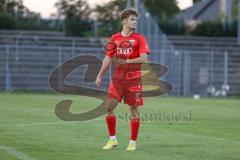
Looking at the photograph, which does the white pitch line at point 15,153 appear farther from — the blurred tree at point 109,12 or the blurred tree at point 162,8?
the blurred tree at point 162,8

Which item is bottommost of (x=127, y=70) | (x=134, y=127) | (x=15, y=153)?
(x=15, y=153)

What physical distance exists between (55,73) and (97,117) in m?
18.6

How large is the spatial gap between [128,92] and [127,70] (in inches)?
12.4

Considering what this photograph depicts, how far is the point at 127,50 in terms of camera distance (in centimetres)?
1028

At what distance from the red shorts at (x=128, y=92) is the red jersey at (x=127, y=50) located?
84 mm

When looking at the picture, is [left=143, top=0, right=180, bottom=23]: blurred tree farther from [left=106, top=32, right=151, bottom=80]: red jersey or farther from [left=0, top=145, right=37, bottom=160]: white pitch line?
[left=0, top=145, right=37, bottom=160]: white pitch line

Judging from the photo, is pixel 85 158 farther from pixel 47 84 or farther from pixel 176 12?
pixel 176 12

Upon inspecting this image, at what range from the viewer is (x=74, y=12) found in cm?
5109

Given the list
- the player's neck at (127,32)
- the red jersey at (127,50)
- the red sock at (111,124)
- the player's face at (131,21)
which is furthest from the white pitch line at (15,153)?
the player's face at (131,21)

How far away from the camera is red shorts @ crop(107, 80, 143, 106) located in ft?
33.9

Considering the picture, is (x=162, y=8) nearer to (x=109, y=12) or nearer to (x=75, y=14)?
(x=109, y=12)

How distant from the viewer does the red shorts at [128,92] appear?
10.3 m
